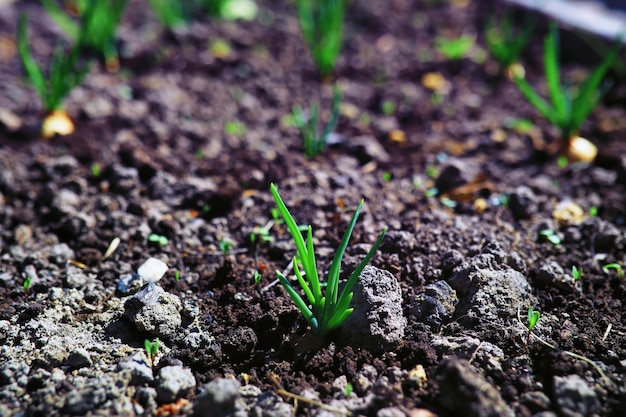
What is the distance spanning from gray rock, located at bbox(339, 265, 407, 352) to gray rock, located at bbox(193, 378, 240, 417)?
374mm

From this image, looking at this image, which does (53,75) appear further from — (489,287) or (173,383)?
(489,287)

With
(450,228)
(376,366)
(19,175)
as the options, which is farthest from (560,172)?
(19,175)

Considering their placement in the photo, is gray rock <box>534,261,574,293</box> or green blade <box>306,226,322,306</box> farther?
gray rock <box>534,261,574,293</box>

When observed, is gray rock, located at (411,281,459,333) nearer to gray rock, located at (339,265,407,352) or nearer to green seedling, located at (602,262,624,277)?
gray rock, located at (339,265,407,352)

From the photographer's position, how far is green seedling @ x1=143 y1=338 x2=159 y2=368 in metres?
1.49

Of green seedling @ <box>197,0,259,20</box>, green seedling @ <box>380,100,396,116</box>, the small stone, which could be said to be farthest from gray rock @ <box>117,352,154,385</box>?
green seedling @ <box>197,0,259,20</box>

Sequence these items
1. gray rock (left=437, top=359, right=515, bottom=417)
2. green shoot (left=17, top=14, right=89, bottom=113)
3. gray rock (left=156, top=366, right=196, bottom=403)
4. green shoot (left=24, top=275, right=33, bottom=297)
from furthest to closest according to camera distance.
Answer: green shoot (left=17, top=14, right=89, bottom=113), green shoot (left=24, top=275, right=33, bottom=297), gray rock (left=156, top=366, right=196, bottom=403), gray rock (left=437, top=359, right=515, bottom=417)

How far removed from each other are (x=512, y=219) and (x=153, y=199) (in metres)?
1.38

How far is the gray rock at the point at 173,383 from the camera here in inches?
55.1

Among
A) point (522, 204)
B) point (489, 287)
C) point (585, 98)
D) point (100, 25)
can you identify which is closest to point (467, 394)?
point (489, 287)

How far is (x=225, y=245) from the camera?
189cm

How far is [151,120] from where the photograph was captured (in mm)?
2613

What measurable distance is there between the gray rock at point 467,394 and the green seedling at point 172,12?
2742 mm

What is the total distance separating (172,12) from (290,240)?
6.70 feet
